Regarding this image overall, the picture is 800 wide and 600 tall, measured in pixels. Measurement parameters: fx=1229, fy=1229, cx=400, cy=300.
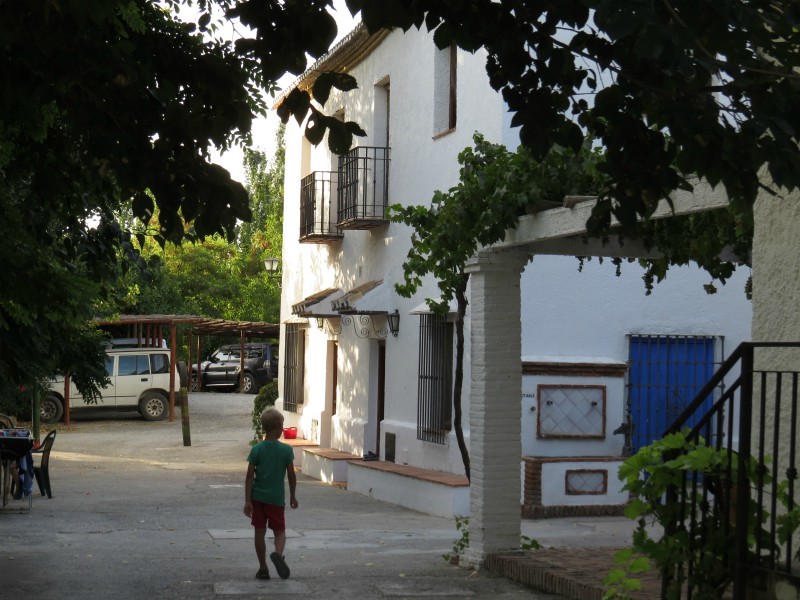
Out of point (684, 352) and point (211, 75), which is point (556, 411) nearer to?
point (684, 352)

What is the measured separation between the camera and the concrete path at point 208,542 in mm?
10070

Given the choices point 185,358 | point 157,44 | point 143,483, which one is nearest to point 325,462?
point 143,483

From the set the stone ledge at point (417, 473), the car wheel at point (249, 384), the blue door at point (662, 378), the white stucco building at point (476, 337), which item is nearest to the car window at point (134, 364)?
the car wheel at point (249, 384)

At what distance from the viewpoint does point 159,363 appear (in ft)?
114

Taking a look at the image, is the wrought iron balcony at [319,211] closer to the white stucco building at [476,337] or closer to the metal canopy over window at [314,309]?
the white stucco building at [476,337]

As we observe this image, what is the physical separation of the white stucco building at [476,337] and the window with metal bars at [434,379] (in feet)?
0.10

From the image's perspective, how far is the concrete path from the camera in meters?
10.1

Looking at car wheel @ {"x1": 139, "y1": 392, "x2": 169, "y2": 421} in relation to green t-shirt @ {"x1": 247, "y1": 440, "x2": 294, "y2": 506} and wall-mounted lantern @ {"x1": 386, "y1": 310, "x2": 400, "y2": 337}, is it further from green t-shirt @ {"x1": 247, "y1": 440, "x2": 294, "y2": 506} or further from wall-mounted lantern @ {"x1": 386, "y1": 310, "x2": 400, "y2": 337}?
green t-shirt @ {"x1": 247, "y1": 440, "x2": 294, "y2": 506}

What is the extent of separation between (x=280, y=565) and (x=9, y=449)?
670 centimetres

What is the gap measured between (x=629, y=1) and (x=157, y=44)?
4193 millimetres

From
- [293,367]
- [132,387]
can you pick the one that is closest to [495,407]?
[293,367]

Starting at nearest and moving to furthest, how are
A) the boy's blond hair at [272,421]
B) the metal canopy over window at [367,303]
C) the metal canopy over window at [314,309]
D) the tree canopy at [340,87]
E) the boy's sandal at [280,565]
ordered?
1. the tree canopy at [340,87]
2. the boy's sandal at [280,565]
3. the boy's blond hair at [272,421]
4. the metal canopy over window at [367,303]
5. the metal canopy over window at [314,309]

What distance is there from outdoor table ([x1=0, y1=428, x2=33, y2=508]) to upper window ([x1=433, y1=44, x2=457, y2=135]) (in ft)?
23.4

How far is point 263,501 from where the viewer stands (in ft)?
34.5
